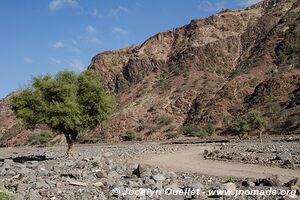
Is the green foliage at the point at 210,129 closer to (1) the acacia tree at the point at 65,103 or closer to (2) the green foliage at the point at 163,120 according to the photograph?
(2) the green foliage at the point at 163,120

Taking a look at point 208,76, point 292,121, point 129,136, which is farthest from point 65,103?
point 208,76

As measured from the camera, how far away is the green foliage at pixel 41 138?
94.0 metres

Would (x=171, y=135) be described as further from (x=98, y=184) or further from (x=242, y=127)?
(x=98, y=184)

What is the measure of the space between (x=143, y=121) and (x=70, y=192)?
7414cm

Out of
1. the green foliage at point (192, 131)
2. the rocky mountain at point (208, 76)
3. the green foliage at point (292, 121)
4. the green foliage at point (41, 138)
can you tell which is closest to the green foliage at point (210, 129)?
the green foliage at point (192, 131)

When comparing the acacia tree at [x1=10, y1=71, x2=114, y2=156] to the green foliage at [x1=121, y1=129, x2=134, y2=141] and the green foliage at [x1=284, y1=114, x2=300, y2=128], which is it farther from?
the green foliage at [x1=121, y1=129, x2=134, y2=141]

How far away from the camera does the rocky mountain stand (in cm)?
7912

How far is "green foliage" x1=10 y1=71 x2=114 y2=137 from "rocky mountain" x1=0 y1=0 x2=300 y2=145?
39386 mm

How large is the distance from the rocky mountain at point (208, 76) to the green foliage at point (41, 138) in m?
5.72

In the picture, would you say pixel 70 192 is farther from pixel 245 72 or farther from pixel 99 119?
pixel 245 72

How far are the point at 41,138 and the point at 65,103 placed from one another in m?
65.5

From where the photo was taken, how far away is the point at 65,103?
31.4 meters

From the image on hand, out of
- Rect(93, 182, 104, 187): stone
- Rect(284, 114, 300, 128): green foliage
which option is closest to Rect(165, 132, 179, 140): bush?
Rect(284, 114, 300, 128): green foliage

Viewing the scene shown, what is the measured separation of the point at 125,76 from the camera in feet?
395
